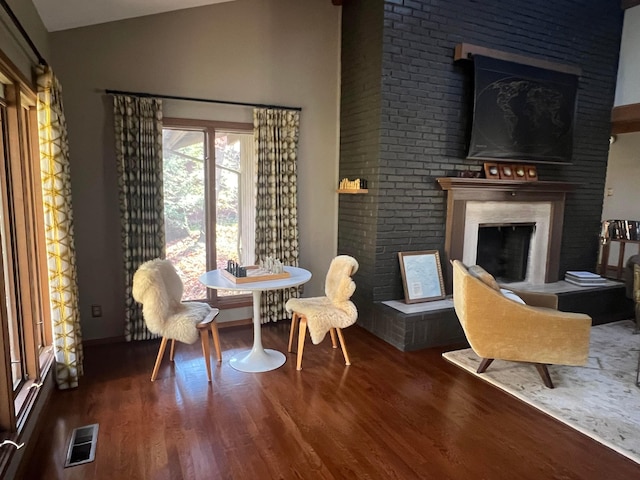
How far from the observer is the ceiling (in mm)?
2771

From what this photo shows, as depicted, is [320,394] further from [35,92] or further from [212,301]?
[35,92]

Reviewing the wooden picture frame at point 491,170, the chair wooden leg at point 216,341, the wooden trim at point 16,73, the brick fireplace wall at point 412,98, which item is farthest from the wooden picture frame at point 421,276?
the wooden trim at point 16,73

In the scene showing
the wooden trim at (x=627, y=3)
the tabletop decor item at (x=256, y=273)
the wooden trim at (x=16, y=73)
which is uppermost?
the wooden trim at (x=627, y=3)

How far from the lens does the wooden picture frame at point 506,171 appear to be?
4211mm

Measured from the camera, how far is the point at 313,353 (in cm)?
348

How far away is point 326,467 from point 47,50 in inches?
137

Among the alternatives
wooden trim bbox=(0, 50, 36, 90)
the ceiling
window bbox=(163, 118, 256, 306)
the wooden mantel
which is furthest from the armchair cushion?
the ceiling

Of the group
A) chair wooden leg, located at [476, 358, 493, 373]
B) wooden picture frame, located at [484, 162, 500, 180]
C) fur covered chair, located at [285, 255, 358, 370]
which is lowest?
chair wooden leg, located at [476, 358, 493, 373]

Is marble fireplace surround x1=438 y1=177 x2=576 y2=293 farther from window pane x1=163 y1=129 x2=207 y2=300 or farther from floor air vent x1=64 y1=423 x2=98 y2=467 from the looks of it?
floor air vent x1=64 y1=423 x2=98 y2=467

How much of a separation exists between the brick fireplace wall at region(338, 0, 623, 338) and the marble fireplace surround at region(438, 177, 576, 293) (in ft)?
0.47

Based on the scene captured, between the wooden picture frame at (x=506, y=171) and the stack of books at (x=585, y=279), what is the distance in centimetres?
142

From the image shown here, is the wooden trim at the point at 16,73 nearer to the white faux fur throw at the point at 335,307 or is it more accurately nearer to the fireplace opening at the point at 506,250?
the white faux fur throw at the point at 335,307

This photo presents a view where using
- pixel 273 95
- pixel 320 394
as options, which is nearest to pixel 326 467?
pixel 320 394

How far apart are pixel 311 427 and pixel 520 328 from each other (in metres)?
1.56
